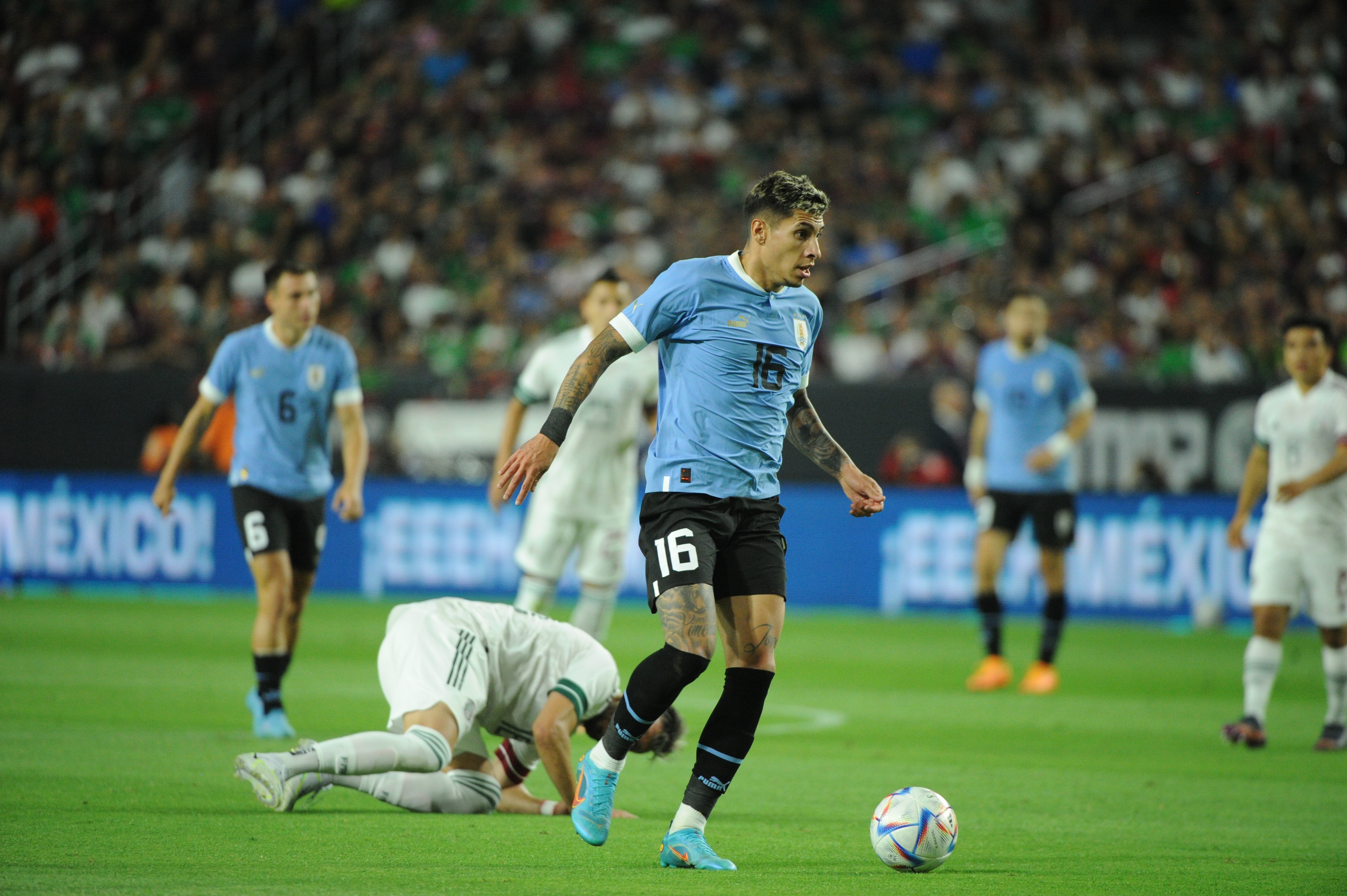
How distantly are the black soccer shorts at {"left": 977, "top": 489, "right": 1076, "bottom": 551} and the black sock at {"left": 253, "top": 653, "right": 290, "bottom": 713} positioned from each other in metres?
5.75

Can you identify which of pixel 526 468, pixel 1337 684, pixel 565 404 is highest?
pixel 565 404

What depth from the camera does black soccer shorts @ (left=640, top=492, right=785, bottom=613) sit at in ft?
18.2

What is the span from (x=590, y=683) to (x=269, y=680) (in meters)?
3.12

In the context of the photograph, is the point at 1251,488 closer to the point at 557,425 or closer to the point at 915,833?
the point at 915,833

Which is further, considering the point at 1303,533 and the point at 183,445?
the point at 1303,533

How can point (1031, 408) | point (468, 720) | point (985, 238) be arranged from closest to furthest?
point (468, 720), point (1031, 408), point (985, 238)

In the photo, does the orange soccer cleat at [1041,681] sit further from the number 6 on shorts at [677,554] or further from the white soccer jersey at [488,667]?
the number 6 on shorts at [677,554]

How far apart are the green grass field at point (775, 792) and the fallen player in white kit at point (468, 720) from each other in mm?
152

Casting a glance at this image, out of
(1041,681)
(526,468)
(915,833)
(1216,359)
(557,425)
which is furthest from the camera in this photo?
(1216,359)

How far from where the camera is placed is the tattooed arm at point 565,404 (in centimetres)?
533

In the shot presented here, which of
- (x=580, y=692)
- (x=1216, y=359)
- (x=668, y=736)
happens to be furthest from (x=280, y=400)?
(x=1216, y=359)

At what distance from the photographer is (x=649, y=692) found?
5539 millimetres

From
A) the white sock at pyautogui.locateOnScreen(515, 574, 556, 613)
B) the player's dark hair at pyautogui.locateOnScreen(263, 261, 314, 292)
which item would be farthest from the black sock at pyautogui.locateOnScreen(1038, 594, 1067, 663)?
the player's dark hair at pyautogui.locateOnScreen(263, 261, 314, 292)

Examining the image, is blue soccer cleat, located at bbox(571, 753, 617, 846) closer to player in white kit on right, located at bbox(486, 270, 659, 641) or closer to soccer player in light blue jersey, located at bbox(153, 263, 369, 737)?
soccer player in light blue jersey, located at bbox(153, 263, 369, 737)
